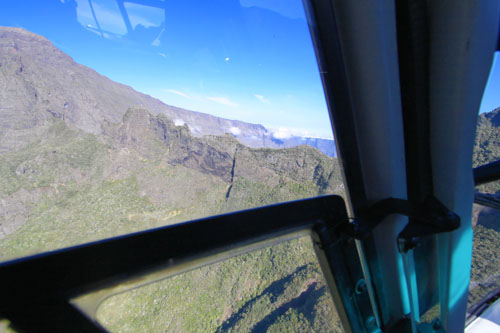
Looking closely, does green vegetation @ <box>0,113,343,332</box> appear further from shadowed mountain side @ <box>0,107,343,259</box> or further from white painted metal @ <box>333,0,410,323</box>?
white painted metal @ <box>333,0,410,323</box>

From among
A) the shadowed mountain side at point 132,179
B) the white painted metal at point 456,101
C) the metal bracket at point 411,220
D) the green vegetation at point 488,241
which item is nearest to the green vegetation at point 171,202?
the shadowed mountain side at point 132,179

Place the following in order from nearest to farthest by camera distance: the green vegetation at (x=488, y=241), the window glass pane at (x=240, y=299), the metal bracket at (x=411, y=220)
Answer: the window glass pane at (x=240, y=299) → the metal bracket at (x=411, y=220) → the green vegetation at (x=488, y=241)

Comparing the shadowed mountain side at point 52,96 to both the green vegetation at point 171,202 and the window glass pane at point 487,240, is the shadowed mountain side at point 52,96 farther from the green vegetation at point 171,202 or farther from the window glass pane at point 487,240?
the window glass pane at point 487,240

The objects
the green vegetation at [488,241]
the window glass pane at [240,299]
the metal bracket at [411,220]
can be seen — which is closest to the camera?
the window glass pane at [240,299]

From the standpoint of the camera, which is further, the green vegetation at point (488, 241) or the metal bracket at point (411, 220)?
the green vegetation at point (488, 241)

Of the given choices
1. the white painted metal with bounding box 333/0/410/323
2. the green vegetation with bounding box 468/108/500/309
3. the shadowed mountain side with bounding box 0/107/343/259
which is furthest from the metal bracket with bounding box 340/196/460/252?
the green vegetation with bounding box 468/108/500/309

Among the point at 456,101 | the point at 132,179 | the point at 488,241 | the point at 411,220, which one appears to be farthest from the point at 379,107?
the point at 488,241

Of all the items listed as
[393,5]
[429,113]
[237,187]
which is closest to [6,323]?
[237,187]
